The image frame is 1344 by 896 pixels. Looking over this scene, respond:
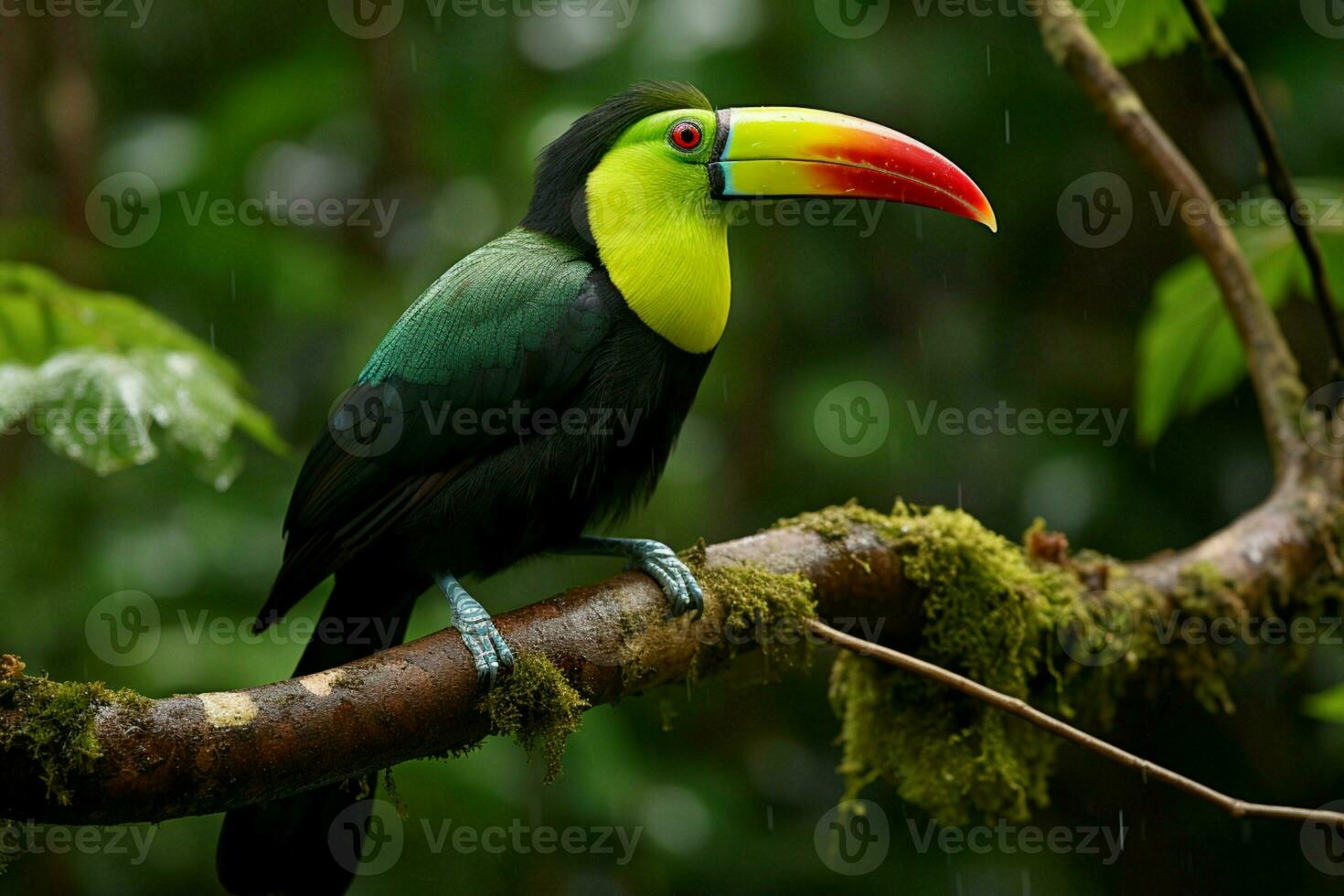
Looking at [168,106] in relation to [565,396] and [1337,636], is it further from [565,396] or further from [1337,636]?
[1337,636]

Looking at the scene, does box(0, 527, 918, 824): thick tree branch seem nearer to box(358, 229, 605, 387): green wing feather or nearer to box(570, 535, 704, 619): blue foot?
box(570, 535, 704, 619): blue foot

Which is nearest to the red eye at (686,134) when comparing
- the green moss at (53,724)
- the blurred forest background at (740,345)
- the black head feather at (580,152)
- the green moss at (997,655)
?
the black head feather at (580,152)

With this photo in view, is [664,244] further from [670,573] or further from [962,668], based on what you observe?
[962,668]

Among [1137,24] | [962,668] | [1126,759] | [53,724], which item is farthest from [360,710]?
[1137,24]

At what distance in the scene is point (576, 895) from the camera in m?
5.18

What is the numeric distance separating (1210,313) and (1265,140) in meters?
0.83

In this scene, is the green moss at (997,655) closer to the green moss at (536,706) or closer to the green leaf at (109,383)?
the green moss at (536,706)

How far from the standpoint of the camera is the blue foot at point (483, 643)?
7.77 ft

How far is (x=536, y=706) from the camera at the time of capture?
240 cm

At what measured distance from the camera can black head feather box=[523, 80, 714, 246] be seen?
3.18 meters

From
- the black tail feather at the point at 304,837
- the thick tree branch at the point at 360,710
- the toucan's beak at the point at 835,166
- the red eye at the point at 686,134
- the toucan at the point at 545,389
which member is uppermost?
the red eye at the point at 686,134

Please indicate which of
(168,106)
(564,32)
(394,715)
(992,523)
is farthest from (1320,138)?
(168,106)

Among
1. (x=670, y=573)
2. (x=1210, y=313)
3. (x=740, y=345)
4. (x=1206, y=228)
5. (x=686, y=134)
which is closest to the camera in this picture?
(x=670, y=573)

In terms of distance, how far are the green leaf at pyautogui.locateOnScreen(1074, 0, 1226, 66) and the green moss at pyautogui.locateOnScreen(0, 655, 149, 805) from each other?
2819 mm
